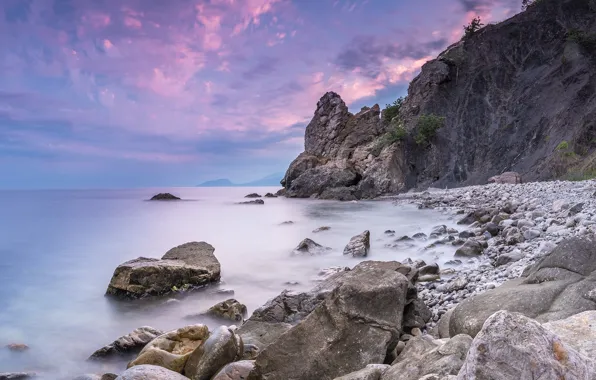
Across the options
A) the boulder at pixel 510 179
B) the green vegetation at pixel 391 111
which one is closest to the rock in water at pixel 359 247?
the boulder at pixel 510 179

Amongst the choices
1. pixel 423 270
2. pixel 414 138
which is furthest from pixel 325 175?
pixel 423 270

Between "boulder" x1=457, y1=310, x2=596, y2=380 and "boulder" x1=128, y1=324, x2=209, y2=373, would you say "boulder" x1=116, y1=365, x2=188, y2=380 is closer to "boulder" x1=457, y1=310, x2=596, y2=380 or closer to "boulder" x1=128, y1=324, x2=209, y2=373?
"boulder" x1=128, y1=324, x2=209, y2=373

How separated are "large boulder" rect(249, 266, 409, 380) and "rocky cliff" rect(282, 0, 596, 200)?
96.2ft

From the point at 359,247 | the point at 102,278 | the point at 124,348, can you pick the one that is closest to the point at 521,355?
the point at 124,348

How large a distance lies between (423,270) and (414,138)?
40.7 metres

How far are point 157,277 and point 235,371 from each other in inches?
208

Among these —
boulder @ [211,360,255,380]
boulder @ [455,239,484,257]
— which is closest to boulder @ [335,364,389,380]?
boulder @ [211,360,255,380]

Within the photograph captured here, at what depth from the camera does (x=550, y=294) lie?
3.79 meters

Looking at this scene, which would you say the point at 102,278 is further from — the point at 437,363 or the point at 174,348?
the point at 437,363

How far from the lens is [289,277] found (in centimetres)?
1016

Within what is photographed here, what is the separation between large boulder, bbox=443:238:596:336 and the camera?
354cm

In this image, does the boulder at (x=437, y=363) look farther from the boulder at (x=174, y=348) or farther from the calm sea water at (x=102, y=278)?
the calm sea water at (x=102, y=278)

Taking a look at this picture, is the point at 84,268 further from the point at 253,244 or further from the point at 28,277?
the point at 253,244

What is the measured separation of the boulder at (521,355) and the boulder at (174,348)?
369cm
